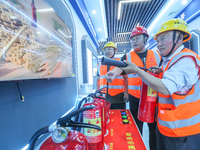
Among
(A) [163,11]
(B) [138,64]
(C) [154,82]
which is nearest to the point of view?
(C) [154,82]

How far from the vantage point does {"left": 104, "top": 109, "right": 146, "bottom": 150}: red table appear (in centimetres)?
71

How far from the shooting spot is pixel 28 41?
2.74 ft

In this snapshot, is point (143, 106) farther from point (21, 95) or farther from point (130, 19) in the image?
point (130, 19)

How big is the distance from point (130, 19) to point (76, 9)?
168 inches

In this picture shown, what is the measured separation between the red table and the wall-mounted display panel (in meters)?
0.75

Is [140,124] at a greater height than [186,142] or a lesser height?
lesser

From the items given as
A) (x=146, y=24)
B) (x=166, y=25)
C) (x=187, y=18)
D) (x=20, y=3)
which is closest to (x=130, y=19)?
(x=146, y=24)

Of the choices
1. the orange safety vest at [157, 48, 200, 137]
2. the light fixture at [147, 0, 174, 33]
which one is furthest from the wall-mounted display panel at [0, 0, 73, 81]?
the light fixture at [147, 0, 174, 33]

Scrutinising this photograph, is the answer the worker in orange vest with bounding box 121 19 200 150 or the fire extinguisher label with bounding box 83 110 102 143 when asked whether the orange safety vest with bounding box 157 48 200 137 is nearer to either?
the worker in orange vest with bounding box 121 19 200 150

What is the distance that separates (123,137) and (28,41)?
Result: 40.0 inches

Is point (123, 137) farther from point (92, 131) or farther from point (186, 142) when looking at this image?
point (186, 142)

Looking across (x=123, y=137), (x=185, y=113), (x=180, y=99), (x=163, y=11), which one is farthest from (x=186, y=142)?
(x=163, y=11)

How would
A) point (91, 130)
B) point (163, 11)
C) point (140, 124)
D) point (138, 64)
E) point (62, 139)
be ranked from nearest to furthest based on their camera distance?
point (62, 139), point (91, 130), point (140, 124), point (138, 64), point (163, 11)

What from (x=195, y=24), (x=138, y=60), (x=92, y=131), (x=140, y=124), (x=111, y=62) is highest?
(x=195, y=24)
